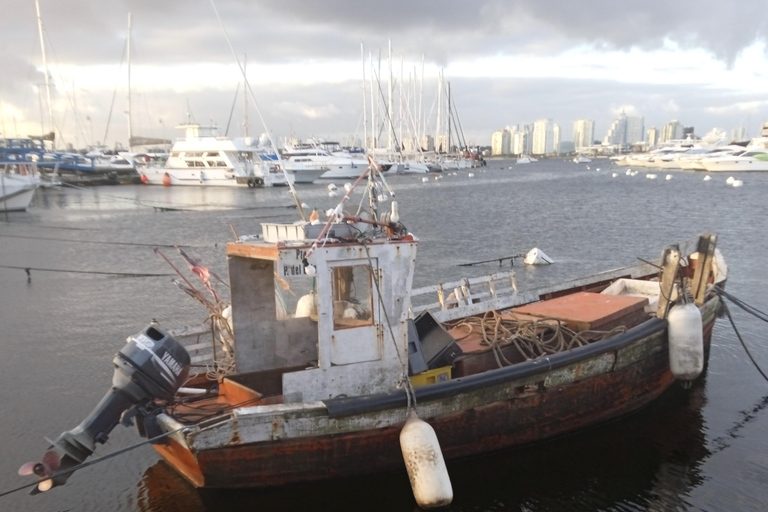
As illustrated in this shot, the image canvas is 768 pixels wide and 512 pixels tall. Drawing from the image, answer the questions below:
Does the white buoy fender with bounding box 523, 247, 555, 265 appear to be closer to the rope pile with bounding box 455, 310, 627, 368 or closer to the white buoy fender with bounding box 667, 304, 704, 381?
the white buoy fender with bounding box 667, 304, 704, 381

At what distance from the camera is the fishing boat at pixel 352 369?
7031 mm

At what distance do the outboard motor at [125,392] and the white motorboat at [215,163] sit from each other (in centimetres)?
6547

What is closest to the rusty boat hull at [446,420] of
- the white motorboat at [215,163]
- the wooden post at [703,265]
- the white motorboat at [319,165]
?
the wooden post at [703,265]

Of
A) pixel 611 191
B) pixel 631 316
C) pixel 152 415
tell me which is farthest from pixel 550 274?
pixel 611 191

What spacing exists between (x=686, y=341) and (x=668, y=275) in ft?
3.62

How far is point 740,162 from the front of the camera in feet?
282

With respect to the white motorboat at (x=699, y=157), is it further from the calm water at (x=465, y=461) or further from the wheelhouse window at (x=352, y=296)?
the wheelhouse window at (x=352, y=296)

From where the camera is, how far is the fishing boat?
7031 millimetres

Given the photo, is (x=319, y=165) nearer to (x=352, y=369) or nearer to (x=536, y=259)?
(x=536, y=259)

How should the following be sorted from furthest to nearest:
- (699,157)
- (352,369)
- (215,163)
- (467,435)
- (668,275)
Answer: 1. (699,157)
2. (215,163)
3. (668,275)
4. (467,435)
5. (352,369)

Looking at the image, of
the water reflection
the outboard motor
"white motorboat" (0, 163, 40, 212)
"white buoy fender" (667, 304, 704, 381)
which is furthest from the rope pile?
"white motorboat" (0, 163, 40, 212)

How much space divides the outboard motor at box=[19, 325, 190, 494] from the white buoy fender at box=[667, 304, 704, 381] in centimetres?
758

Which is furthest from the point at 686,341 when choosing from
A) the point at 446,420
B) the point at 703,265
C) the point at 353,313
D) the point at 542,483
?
the point at 353,313

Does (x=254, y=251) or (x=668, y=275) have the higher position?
(x=254, y=251)
